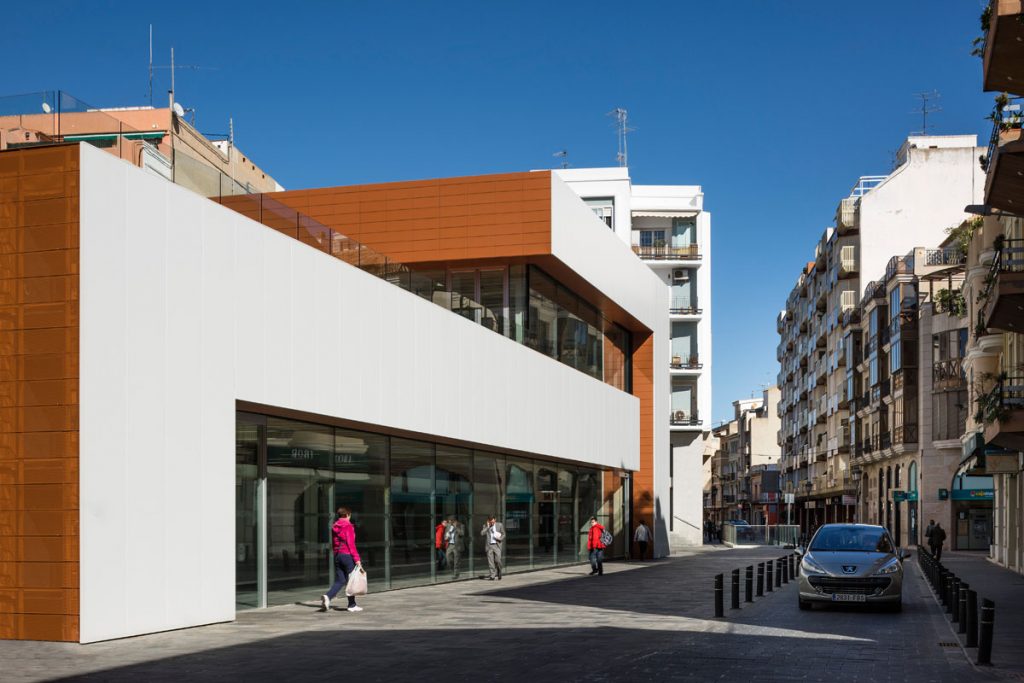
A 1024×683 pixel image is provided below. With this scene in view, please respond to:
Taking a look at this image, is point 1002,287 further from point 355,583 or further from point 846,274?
point 846,274

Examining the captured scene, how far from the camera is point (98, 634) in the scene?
15.1 m

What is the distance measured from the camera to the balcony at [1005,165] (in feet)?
65.1

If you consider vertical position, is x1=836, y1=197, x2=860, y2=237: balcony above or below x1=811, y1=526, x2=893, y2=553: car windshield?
above

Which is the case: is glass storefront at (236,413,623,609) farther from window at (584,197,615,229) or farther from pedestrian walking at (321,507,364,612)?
window at (584,197,615,229)

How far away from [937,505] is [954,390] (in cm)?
558

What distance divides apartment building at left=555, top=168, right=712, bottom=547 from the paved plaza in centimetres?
4135

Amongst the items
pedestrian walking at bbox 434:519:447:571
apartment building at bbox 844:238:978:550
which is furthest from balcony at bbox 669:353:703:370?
pedestrian walking at bbox 434:519:447:571

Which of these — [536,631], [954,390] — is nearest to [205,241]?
[536,631]

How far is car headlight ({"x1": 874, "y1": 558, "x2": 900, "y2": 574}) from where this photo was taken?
21170 millimetres

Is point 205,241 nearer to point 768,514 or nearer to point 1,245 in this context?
point 1,245

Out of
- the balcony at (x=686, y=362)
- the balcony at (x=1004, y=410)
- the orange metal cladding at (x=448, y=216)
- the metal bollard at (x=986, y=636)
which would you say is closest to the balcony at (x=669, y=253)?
the balcony at (x=686, y=362)

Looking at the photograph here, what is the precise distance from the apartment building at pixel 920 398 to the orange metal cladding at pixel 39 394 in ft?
151

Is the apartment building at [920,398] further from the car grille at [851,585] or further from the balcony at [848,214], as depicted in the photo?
the car grille at [851,585]

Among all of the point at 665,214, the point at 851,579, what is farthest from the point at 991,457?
the point at 665,214
